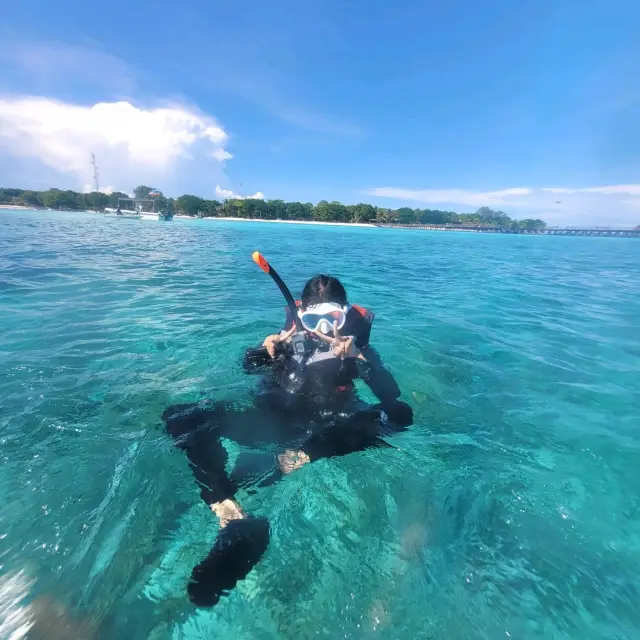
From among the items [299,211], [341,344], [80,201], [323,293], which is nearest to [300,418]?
[341,344]

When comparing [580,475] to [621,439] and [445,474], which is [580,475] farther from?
[445,474]

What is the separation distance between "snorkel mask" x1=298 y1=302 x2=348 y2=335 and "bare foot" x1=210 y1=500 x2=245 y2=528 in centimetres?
150

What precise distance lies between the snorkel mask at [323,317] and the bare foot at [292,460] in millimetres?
1054

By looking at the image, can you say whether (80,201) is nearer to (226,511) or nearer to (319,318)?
(319,318)

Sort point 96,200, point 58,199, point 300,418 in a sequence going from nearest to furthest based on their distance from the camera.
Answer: point 300,418, point 58,199, point 96,200

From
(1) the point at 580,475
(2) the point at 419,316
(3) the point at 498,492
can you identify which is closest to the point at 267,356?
(3) the point at 498,492

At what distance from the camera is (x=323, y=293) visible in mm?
3371

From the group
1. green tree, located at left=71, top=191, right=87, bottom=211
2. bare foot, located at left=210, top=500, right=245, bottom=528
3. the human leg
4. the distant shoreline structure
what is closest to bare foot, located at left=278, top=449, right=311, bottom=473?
the human leg

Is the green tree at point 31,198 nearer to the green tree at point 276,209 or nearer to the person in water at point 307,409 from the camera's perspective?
the green tree at point 276,209

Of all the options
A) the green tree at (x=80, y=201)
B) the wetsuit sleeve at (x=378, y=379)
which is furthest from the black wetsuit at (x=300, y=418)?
the green tree at (x=80, y=201)

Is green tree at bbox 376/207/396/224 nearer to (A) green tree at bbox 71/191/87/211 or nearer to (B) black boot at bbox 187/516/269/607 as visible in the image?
(A) green tree at bbox 71/191/87/211

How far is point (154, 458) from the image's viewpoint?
9.49 feet

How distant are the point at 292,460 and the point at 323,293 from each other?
1.53 m

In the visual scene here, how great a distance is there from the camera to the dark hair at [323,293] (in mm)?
3359
